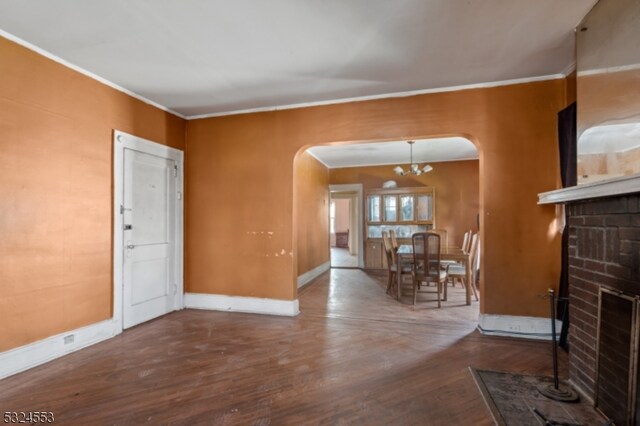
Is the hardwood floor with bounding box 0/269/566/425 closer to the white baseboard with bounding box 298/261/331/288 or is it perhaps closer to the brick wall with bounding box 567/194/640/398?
the brick wall with bounding box 567/194/640/398

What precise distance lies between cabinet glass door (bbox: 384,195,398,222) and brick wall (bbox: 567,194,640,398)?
483cm

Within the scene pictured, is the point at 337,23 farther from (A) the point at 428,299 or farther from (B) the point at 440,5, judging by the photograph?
(A) the point at 428,299

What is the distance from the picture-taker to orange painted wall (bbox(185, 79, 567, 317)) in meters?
3.01

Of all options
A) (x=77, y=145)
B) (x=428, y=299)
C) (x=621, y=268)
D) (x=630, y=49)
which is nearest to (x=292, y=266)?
(x=428, y=299)

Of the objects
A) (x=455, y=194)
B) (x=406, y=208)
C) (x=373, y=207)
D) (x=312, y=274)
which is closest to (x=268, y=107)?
(x=312, y=274)

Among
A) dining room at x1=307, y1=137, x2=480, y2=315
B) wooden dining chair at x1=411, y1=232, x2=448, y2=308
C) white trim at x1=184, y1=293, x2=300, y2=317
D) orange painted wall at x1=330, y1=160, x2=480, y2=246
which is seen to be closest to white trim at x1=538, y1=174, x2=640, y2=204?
wooden dining chair at x1=411, y1=232, x2=448, y2=308

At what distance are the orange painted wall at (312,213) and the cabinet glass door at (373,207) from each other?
3.48 feet

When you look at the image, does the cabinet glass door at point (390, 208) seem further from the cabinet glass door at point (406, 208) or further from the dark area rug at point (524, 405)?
the dark area rug at point (524, 405)

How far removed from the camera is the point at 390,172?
7094 millimetres

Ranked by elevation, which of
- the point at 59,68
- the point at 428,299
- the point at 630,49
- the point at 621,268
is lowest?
the point at 428,299

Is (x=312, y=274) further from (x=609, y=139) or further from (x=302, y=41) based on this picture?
(x=609, y=139)

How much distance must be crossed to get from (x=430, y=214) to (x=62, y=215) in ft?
21.0

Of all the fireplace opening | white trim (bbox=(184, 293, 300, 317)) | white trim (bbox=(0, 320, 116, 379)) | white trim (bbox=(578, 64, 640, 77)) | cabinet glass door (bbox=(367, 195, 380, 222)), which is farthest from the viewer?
cabinet glass door (bbox=(367, 195, 380, 222))

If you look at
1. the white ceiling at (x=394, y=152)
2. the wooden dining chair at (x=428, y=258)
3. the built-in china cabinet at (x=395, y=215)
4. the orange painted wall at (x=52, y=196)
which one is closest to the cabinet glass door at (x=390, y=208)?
the built-in china cabinet at (x=395, y=215)
